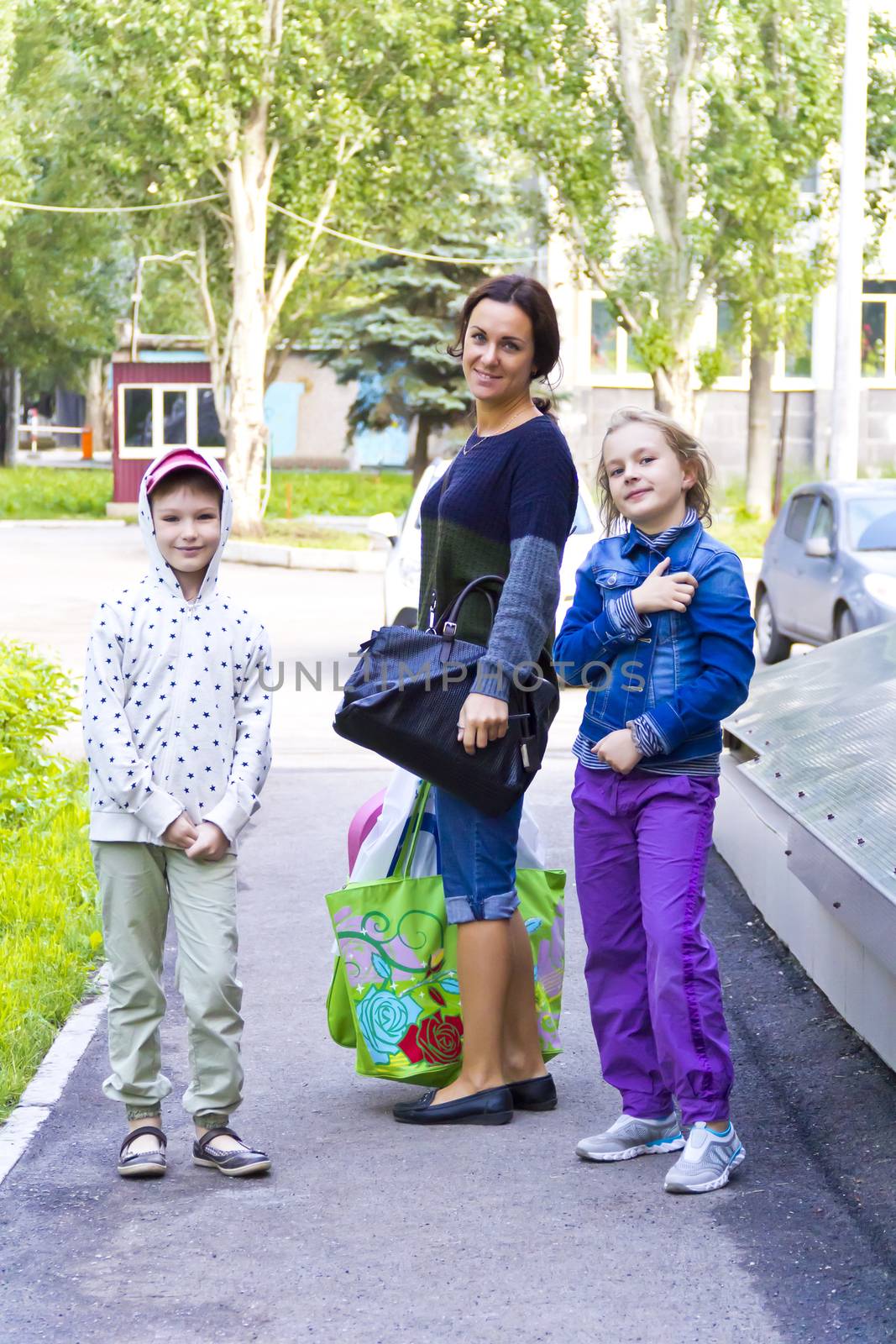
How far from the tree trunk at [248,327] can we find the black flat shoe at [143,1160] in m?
25.0

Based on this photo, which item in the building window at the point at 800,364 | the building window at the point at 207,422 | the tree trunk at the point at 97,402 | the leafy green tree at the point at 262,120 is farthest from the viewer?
the tree trunk at the point at 97,402

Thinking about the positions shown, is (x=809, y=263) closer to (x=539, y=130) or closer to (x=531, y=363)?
(x=539, y=130)

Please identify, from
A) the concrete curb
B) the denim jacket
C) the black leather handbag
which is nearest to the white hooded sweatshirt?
the black leather handbag

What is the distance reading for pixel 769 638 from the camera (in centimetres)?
1611

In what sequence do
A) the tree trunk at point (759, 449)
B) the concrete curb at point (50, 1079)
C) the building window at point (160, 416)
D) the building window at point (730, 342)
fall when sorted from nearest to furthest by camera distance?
the concrete curb at point (50, 1079), the building window at point (730, 342), the tree trunk at point (759, 449), the building window at point (160, 416)

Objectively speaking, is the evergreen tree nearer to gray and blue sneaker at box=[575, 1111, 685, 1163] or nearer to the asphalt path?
the asphalt path

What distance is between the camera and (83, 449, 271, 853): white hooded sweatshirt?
386cm

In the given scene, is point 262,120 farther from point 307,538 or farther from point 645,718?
point 645,718

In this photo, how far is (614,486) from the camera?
402cm

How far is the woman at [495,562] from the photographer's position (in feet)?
13.2

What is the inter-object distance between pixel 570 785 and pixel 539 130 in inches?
797

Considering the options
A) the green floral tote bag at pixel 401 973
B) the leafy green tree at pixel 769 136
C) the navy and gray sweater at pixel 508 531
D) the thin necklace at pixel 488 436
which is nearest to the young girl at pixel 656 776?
the navy and gray sweater at pixel 508 531

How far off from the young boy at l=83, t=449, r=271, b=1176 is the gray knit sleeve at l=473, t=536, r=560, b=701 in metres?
0.56

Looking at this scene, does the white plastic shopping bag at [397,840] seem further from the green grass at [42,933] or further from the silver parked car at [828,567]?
the silver parked car at [828,567]
